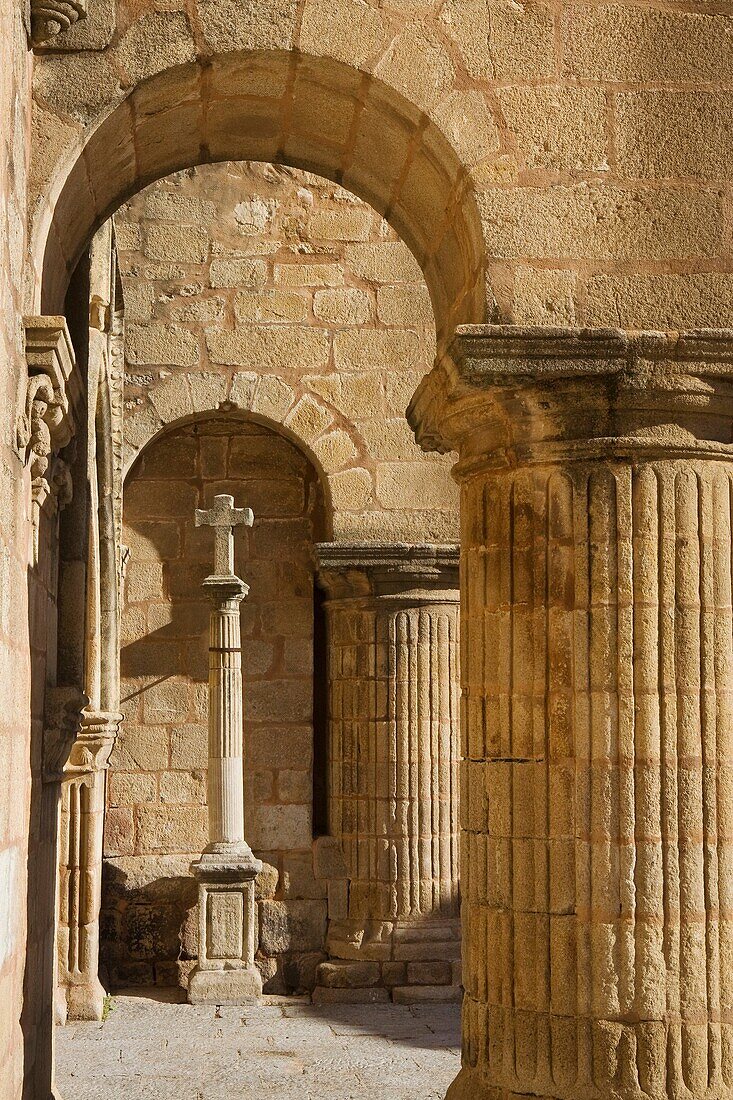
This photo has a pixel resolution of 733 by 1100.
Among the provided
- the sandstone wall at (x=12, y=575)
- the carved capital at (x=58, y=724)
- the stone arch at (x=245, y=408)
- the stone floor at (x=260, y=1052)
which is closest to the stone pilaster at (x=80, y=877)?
the stone floor at (x=260, y=1052)

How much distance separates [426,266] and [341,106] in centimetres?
70

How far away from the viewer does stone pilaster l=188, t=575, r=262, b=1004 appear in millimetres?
8570

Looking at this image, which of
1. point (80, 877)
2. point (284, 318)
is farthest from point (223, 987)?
point (284, 318)

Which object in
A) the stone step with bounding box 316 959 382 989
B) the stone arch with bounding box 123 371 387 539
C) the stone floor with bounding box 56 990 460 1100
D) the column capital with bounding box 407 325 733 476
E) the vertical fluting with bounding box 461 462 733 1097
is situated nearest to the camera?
the vertical fluting with bounding box 461 462 733 1097

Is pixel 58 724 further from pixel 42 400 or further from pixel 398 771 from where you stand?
pixel 398 771

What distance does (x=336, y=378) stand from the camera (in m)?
9.37

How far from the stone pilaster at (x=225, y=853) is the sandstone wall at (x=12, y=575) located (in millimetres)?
4505

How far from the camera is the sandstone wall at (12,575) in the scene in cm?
349

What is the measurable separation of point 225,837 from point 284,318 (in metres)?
3.42

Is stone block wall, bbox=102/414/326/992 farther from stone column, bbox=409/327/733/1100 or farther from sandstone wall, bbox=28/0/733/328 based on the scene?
sandstone wall, bbox=28/0/733/328

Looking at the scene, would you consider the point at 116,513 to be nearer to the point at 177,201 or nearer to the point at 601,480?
the point at 177,201

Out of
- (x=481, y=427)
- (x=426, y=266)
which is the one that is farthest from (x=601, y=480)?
(x=426, y=266)

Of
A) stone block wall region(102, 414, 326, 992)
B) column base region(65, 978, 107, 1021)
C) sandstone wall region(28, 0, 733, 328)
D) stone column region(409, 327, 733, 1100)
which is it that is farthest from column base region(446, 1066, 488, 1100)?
stone block wall region(102, 414, 326, 992)

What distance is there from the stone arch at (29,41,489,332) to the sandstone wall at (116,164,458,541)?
4.33 m
